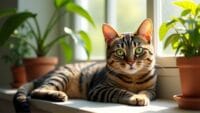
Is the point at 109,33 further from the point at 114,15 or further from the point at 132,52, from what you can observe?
the point at 114,15

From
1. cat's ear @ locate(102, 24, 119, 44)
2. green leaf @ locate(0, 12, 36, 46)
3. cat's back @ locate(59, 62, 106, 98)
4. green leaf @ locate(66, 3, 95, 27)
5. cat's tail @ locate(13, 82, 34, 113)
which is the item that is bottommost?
cat's tail @ locate(13, 82, 34, 113)

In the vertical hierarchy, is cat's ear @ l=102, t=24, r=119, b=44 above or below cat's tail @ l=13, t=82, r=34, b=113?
above

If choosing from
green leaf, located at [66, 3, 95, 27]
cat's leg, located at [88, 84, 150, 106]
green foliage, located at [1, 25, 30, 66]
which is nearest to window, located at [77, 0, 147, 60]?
green leaf, located at [66, 3, 95, 27]

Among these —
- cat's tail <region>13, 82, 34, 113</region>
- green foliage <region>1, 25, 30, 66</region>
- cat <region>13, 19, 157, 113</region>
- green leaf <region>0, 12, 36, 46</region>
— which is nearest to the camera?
cat <region>13, 19, 157, 113</region>

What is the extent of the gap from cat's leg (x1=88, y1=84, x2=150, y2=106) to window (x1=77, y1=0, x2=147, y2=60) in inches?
18.1

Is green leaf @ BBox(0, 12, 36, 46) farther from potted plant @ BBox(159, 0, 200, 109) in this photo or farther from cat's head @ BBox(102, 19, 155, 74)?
potted plant @ BBox(159, 0, 200, 109)

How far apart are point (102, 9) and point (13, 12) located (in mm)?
471

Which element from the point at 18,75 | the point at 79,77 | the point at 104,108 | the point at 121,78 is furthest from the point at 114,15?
the point at 104,108

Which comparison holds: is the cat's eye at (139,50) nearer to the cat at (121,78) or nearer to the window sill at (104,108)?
the cat at (121,78)

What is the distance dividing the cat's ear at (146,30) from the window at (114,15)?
30cm

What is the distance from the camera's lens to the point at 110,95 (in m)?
1.23

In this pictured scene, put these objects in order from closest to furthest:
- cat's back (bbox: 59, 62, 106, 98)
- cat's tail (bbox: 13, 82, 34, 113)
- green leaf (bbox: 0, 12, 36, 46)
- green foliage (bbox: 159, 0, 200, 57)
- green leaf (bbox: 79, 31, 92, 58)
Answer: green foliage (bbox: 159, 0, 200, 57)
cat's tail (bbox: 13, 82, 34, 113)
cat's back (bbox: 59, 62, 106, 98)
green leaf (bbox: 0, 12, 36, 46)
green leaf (bbox: 79, 31, 92, 58)

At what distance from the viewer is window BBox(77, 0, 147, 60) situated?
5.33 feet

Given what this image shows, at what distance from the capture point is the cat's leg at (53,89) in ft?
4.33
